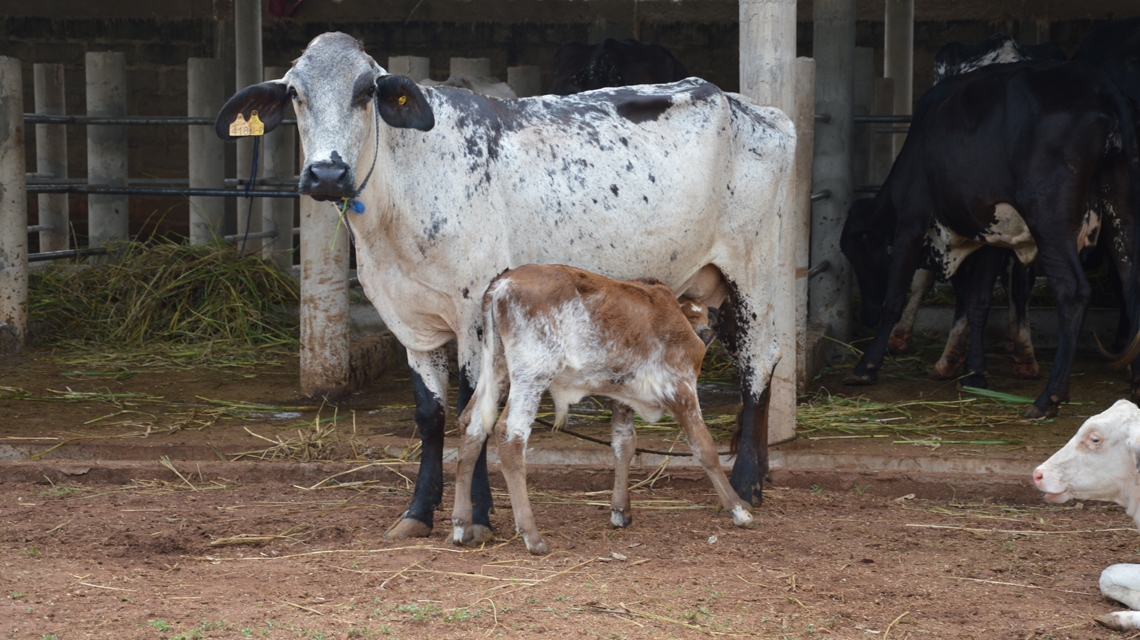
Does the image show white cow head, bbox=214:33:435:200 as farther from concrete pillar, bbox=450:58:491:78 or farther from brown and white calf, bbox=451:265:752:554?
concrete pillar, bbox=450:58:491:78

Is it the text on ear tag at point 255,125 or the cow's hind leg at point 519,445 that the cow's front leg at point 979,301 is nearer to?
the cow's hind leg at point 519,445

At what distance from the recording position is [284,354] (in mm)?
8500

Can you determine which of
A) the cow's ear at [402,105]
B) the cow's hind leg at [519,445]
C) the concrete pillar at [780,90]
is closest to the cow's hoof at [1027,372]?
the concrete pillar at [780,90]

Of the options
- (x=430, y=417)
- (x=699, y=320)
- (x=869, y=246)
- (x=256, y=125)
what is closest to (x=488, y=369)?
(x=430, y=417)

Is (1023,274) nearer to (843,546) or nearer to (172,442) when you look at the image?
(843,546)

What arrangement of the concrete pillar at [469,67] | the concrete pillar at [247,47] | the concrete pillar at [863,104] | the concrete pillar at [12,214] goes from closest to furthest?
the concrete pillar at [12,214] < the concrete pillar at [863,104] < the concrete pillar at [469,67] < the concrete pillar at [247,47]

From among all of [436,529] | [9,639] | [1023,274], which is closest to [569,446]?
[436,529]

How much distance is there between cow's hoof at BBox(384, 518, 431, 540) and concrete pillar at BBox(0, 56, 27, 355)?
4.54 metres

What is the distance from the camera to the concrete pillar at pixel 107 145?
932 cm

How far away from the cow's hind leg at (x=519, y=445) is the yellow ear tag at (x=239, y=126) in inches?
56.8

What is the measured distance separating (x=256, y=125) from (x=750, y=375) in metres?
2.42

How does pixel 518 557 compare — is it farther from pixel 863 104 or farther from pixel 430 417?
pixel 863 104

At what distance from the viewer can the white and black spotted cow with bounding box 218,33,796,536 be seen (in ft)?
15.5

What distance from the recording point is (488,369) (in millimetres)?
4707
